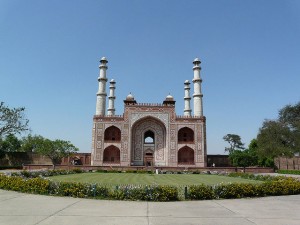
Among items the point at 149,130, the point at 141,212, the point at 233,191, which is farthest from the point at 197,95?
the point at 141,212

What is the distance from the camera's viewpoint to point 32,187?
11.3 meters

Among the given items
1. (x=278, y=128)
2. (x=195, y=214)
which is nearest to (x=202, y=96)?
(x=278, y=128)

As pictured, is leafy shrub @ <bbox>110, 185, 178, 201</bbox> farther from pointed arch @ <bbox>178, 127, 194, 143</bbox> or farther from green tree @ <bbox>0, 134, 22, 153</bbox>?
green tree @ <bbox>0, 134, 22, 153</bbox>

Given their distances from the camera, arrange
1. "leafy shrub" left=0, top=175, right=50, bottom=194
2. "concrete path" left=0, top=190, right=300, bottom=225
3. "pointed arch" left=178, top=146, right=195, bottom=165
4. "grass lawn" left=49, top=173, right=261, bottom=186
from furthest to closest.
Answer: "pointed arch" left=178, top=146, right=195, bottom=165, "grass lawn" left=49, top=173, right=261, bottom=186, "leafy shrub" left=0, top=175, right=50, bottom=194, "concrete path" left=0, top=190, right=300, bottom=225

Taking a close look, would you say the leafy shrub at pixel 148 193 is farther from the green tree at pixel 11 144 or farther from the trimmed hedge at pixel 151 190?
the green tree at pixel 11 144

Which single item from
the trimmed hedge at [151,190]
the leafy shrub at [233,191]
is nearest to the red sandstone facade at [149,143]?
the trimmed hedge at [151,190]

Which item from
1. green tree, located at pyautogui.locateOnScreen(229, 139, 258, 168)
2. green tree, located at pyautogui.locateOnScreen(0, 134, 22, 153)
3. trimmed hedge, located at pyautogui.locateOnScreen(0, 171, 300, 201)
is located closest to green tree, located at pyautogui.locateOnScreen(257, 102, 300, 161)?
green tree, located at pyautogui.locateOnScreen(229, 139, 258, 168)

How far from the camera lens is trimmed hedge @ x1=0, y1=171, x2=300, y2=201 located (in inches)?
388

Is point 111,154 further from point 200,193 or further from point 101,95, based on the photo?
point 200,193

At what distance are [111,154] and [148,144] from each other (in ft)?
16.4

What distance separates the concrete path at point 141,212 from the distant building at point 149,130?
27.2m

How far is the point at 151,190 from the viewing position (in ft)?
32.3

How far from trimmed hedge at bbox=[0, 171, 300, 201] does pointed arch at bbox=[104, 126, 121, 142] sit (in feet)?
86.2

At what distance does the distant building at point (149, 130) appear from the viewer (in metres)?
36.8
